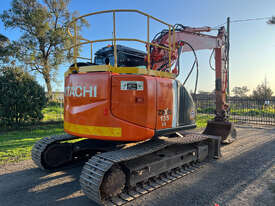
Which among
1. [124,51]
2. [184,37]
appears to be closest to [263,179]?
[124,51]

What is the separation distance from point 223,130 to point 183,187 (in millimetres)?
4278

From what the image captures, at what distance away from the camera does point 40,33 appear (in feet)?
66.4

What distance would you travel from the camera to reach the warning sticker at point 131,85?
3607mm

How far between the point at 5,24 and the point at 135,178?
23239 mm

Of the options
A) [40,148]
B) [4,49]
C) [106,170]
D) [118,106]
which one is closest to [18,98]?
[40,148]

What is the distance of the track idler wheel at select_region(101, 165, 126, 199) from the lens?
3.27m

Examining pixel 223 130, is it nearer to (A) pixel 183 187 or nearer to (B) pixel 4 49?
→ (A) pixel 183 187

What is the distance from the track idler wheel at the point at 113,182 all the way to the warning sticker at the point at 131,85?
4.52ft

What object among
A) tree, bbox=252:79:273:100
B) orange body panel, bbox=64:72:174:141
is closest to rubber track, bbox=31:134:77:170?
orange body panel, bbox=64:72:174:141

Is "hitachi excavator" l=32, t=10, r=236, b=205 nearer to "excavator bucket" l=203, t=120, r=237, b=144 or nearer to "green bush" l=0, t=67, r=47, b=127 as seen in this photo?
"excavator bucket" l=203, t=120, r=237, b=144

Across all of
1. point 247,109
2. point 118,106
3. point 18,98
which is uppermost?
point 18,98

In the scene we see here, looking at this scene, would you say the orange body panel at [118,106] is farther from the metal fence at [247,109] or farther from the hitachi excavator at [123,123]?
the metal fence at [247,109]

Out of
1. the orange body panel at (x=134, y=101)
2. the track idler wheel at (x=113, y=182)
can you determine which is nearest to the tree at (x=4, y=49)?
the orange body panel at (x=134, y=101)

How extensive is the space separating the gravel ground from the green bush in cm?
636
